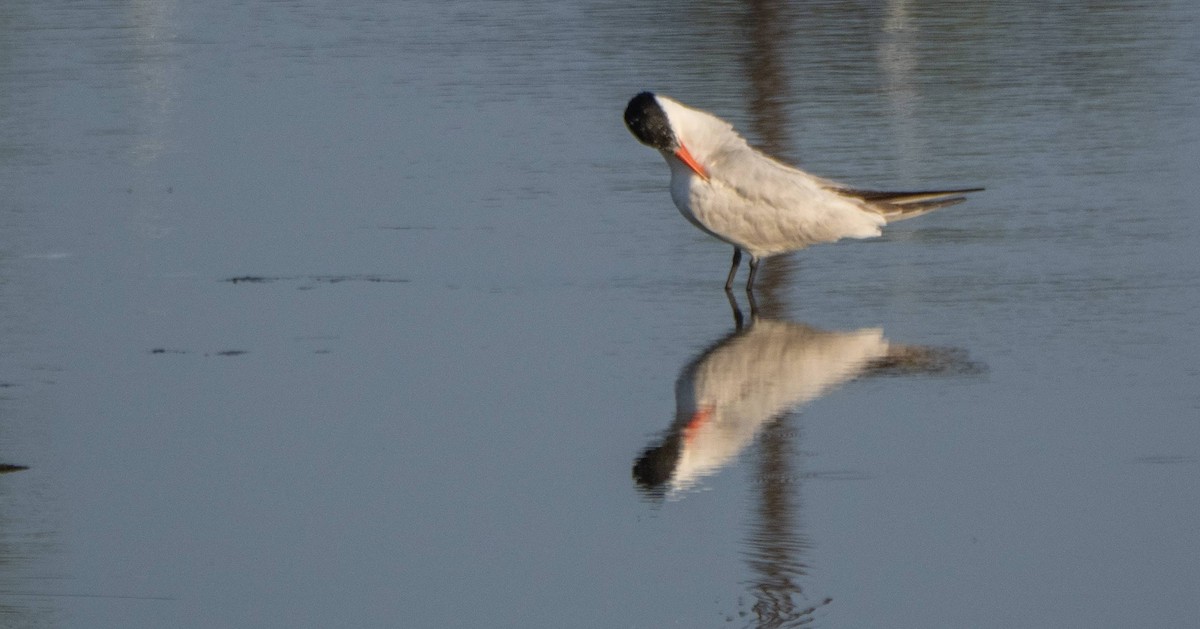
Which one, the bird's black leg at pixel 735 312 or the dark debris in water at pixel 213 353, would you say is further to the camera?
the bird's black leg at pixel 735 312

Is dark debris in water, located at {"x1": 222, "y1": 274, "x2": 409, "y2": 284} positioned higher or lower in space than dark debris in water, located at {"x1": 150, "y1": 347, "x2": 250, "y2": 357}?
lower

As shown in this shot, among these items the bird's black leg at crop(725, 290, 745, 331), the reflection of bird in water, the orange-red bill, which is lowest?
the bird's black leg at crop(725, 290, 745, 331)

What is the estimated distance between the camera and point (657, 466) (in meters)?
6.13

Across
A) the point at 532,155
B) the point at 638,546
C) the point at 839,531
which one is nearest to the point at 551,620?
the point at 638,546

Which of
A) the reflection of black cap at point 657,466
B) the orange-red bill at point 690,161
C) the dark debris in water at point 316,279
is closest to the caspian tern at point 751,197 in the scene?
the orange-red bill at point 690,161

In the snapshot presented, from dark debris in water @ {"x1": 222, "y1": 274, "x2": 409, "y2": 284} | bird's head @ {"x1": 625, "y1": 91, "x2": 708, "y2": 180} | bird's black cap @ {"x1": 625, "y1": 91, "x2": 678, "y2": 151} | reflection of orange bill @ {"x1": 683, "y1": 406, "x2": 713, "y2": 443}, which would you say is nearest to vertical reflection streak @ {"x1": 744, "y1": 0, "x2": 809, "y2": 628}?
reflection of orange bill @ {"x1": 683, "y1": 406, "x2": 713, "y2": 443}

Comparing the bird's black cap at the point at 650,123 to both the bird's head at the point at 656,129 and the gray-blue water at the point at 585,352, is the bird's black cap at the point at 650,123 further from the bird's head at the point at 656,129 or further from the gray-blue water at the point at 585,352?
the gray-blue water at the point at 585,352

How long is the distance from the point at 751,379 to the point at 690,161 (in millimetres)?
1704

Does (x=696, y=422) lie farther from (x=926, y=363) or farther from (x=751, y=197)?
(x=751, y=197)

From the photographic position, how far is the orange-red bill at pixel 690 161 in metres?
8.45

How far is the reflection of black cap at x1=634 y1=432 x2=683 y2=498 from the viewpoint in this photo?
595 centimetres

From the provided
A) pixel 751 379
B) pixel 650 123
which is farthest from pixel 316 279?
pixel 751 379

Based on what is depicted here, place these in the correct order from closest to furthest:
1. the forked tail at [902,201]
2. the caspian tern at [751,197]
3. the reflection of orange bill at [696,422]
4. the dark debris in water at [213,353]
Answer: the reflection of orange bill at [696,422] → the dark debris in water at [213,353] → the caspian tern at [751,197] → the forked tail at [902,201]

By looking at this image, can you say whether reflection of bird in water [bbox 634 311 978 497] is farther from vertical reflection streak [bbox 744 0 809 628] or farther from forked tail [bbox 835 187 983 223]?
forked tail [bbox 835 187 983 223]
